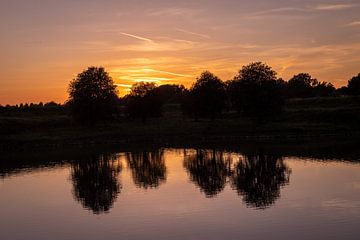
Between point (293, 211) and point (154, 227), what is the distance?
1080cm

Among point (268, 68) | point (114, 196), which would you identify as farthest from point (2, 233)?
point (268, 68)

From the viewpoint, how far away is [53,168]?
2709 inches

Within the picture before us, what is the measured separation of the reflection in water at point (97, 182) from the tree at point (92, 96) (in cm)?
3646

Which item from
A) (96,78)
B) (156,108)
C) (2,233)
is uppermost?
(96,78)

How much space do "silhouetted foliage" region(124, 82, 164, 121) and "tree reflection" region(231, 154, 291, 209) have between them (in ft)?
186

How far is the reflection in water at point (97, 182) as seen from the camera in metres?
43.7

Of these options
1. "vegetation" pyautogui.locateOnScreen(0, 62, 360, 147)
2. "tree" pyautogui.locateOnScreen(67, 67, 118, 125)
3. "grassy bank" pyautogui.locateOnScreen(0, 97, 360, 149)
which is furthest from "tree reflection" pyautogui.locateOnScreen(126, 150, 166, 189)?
"tree" pyautogui.locateOnScreen(67, 67, 118, 125)

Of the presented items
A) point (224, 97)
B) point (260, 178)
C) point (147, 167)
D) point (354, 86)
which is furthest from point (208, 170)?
point (354, 86)

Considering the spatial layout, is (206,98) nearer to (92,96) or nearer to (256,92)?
(256,92)

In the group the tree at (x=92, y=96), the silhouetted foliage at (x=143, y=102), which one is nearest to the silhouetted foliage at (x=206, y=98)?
the silhouetted foliage at (x=143, y=102)

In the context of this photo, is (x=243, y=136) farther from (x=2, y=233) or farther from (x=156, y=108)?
(x=2, y=233)

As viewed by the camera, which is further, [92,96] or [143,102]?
[143,102]

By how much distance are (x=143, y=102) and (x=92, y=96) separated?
48.5 ft

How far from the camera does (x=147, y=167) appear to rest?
2638 inches
